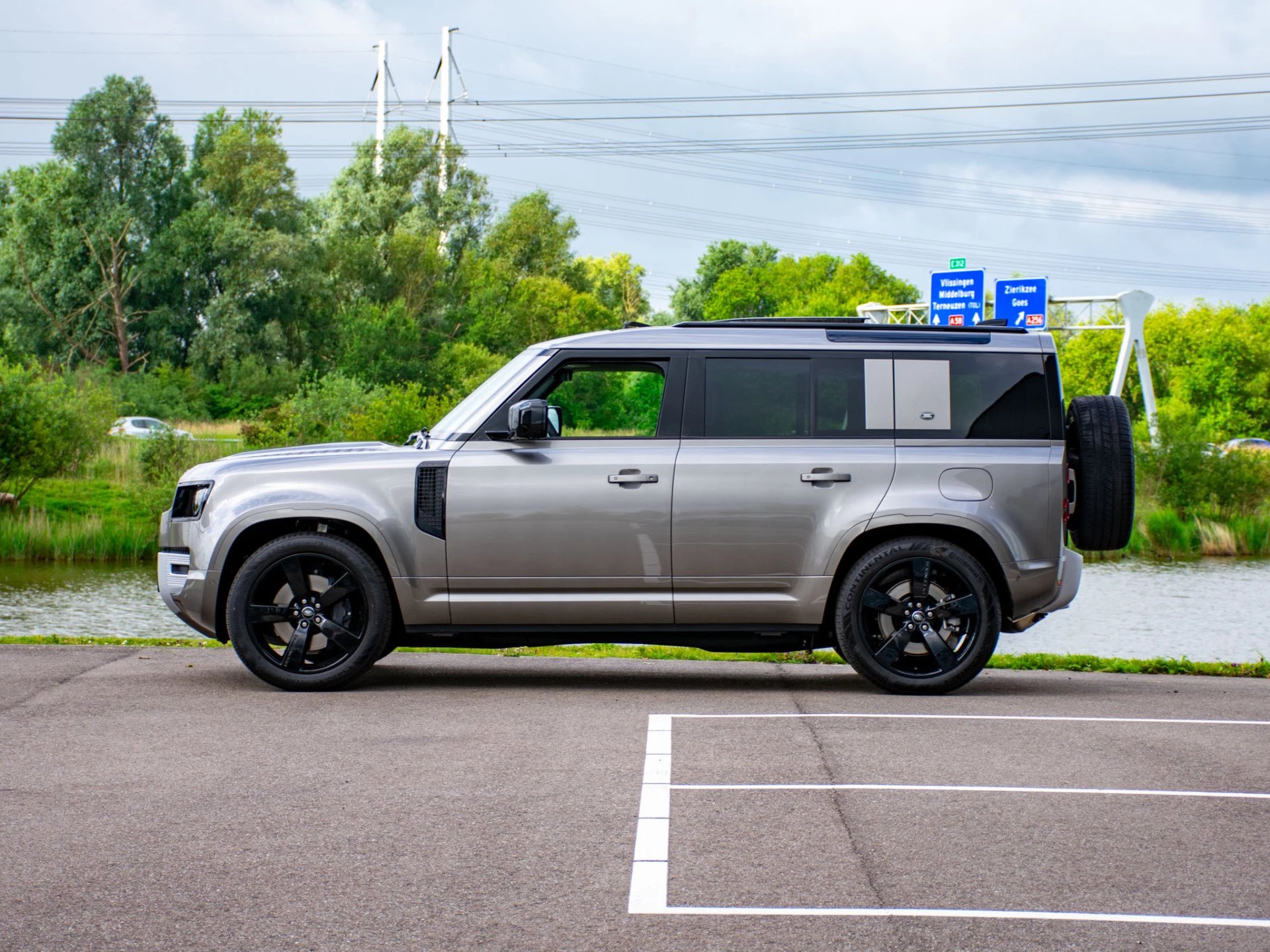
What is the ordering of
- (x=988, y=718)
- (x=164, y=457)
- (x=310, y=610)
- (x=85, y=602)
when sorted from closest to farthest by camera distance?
(x=988, y=718), (x=310, y=610), (x=85, y=602), (x=164, y=457)

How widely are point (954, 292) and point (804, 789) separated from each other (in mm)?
33388

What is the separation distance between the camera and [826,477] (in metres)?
8.45

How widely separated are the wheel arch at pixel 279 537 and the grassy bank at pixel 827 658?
90.7 inches

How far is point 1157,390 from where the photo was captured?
8338 centimetres

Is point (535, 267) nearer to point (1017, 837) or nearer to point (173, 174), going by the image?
point (173, 174)

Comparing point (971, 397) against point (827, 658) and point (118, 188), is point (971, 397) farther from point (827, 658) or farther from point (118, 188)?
point (118, 188)

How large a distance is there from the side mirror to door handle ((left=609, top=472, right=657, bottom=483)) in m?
0.48

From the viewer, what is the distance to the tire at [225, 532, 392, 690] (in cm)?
835

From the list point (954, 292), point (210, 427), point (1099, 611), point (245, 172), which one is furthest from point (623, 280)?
point (1099, 611)

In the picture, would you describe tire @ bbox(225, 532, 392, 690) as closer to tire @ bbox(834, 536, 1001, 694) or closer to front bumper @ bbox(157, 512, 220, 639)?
front bumper @ bbox(157, 512, 220, 639)

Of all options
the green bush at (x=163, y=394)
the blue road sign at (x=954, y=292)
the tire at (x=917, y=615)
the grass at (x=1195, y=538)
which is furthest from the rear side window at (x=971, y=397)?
the green bush at (x=163, y=394)

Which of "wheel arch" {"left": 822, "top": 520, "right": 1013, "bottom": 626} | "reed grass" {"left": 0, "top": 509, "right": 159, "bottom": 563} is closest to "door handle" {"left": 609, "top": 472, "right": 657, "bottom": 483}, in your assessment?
"wheel arch" {"left": 822, "top": 520, "right": 1013, "bottom": 626}

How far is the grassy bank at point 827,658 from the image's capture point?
1080cm

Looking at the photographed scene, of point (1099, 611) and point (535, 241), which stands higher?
point (535, 241)
